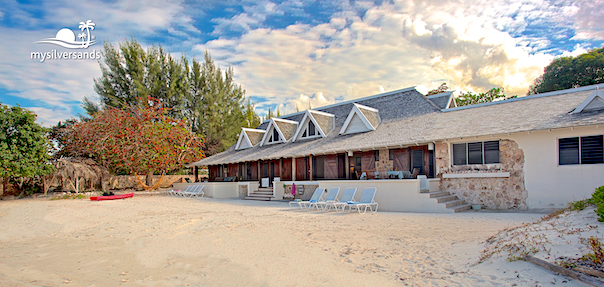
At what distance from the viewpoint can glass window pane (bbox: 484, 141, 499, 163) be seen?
13.4m

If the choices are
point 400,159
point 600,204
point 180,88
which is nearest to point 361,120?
point 400,159

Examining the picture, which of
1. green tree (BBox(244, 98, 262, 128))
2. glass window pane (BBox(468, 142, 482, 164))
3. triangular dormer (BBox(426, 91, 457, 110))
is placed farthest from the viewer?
green tree (BBox(244, 98, 262, 128))

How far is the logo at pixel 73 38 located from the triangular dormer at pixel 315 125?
43.3 feet

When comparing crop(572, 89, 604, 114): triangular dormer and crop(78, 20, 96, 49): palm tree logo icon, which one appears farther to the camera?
crop(78, 20, 96, 49): palm tree logo icon

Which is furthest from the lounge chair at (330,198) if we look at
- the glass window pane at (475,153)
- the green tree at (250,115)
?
the green tree at (250,115)

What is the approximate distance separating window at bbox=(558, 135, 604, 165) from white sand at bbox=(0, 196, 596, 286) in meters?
3.61

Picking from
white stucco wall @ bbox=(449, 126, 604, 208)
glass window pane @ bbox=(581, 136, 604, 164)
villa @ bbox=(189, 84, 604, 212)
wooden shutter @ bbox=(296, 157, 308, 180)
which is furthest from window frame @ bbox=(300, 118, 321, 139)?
glass window pane @ bbox=(581, 136, 604, 164)

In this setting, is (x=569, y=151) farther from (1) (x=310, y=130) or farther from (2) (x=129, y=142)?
(2) (x=129, y=142)

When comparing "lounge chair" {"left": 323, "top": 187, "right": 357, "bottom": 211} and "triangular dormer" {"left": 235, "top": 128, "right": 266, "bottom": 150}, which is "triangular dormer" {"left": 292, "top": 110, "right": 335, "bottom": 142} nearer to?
"triangular dormer" {"left": 235, "top": 128, "right": 266, "bottom": 150}

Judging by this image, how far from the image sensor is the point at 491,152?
13539mm

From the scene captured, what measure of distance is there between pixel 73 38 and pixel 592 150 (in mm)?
23850

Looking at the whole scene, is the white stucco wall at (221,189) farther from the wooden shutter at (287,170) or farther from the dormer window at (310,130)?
the dormer window at (310,130)

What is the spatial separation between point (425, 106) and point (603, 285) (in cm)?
1564

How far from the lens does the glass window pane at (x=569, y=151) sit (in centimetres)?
1170
